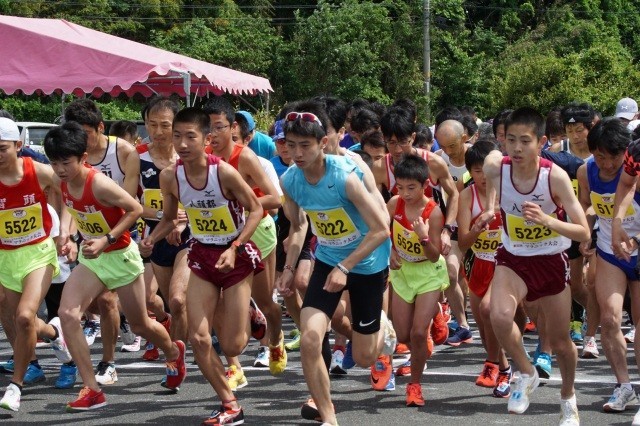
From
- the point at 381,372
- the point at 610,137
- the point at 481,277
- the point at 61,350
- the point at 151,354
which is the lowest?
the point at 151,354

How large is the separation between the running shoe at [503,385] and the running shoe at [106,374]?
292 centimetres

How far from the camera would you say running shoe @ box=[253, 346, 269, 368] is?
9406 mm

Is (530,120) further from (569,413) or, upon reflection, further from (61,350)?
(61,350)

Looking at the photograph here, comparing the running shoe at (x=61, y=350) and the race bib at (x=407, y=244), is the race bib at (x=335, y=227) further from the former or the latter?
the running shoe at (x=61, y=350)

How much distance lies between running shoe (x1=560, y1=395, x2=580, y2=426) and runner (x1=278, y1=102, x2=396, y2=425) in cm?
125

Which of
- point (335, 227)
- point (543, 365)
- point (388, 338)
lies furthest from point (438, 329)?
point (335, 227)

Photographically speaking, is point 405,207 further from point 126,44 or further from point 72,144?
point 126,44

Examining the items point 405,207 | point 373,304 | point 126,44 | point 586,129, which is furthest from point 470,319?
point 126,44

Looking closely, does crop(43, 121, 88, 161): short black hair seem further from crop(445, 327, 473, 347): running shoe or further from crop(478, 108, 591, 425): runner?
crop(445, 327, 473, 347): running shoe

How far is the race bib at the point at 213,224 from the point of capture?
741cm

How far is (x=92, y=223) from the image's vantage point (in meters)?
8.12

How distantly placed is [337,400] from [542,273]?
1856 mm

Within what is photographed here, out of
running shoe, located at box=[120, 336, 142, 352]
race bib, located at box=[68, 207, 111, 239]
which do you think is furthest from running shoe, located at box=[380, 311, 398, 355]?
running shoe, located at box=[120, 336, 142, 352]

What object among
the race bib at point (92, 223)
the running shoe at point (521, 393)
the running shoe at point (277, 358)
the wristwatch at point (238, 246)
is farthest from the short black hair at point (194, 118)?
the running shoe at point (521, 393)
